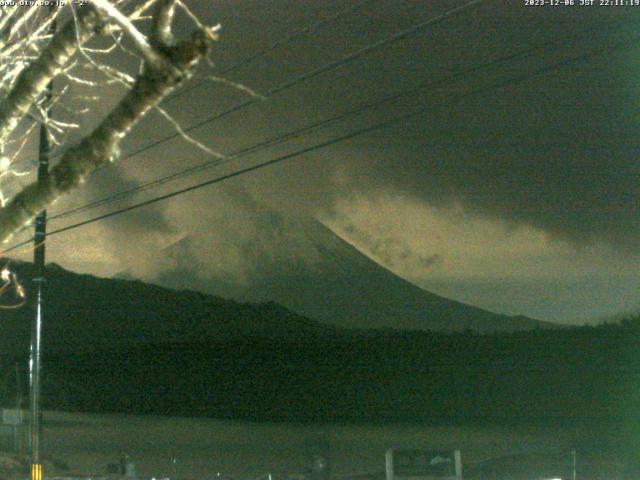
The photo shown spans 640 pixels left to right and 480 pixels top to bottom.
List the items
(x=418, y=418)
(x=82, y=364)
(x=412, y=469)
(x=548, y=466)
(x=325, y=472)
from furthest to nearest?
(x=82, y=364) < (x=418, y=418) < (x=548, y=466) < (x=325, y=472) < (x=412, y=469)

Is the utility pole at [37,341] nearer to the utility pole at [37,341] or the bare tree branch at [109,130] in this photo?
the utility pole at [37,341]

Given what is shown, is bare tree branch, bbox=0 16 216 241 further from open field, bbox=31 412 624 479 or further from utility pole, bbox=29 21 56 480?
open field, bbox=31 412 624 479

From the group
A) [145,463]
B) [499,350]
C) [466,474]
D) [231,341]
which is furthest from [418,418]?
[231,341]

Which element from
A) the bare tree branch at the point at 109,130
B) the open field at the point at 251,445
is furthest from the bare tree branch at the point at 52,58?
the open field at the point at 251,445

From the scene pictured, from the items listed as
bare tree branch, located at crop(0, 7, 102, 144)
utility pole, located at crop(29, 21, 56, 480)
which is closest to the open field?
utility pole, located at crop(29, 21, 56, 480)

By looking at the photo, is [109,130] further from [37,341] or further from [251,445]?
[251,445]

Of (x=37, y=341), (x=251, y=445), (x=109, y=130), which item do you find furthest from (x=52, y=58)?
(x=251, y=445)

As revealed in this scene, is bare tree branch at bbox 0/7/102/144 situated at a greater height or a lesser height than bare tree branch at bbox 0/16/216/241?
greater

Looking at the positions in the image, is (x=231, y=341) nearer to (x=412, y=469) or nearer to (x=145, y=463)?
(x=145, y=463)
